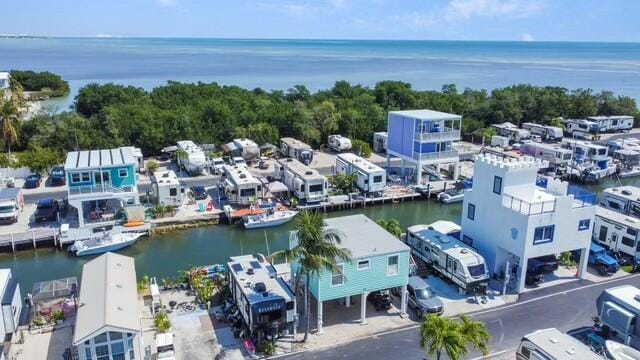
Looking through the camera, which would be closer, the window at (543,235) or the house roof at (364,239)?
the house roof at (364,239)

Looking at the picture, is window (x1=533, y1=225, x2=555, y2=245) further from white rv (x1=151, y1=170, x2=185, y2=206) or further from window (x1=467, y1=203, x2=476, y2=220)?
white rv (x1=151, y1=170, x2=185, y2=206)

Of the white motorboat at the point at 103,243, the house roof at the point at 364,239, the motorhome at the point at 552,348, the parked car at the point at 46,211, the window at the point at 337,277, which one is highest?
the house roof at the point at 364,239

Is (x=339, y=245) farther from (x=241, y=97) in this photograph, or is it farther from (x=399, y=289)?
(x=241, y=97)

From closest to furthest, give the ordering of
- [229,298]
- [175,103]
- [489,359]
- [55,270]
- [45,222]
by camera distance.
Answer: [489,359]
[229,298]
[55,270]
[45,222]
[175,103]

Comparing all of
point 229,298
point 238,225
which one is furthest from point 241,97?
point 229,298

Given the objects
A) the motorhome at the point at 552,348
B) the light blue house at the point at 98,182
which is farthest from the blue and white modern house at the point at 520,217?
the light blue house at the point at 98,182

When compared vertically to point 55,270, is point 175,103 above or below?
above

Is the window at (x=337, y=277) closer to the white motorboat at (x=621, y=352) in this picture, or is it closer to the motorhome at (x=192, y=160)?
the white motorboat at (x=621, y=352)
